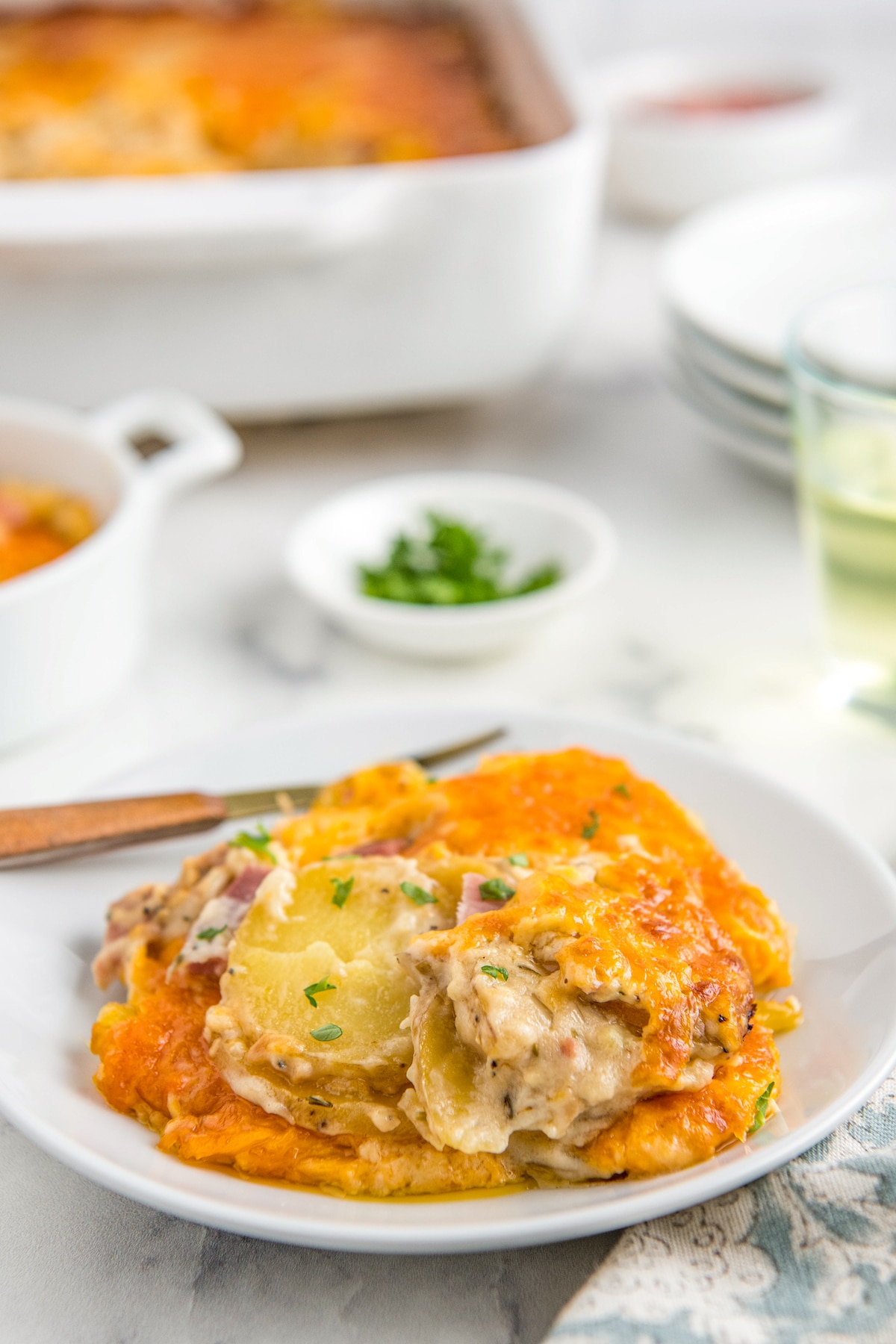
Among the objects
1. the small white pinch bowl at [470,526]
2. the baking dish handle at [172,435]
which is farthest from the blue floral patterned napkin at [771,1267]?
the baking dish handle at [172,435]

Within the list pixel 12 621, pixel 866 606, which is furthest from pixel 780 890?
pixel 12 621

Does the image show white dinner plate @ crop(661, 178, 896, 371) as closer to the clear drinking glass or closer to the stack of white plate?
the stack of white plate

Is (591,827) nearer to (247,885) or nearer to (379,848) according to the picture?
(379,848)

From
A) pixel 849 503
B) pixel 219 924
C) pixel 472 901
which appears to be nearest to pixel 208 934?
pixel 219 924

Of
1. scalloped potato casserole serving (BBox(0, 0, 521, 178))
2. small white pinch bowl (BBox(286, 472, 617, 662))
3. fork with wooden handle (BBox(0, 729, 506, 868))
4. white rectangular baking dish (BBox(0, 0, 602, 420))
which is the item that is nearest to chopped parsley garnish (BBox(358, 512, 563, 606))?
small white pinch bowl (BBox(286, 472, 617, 662))

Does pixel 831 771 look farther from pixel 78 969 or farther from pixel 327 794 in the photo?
pixel 78 969

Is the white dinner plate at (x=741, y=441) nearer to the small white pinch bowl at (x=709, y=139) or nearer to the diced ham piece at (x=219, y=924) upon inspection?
the small white pinch bowl at (x=709, y=139)
